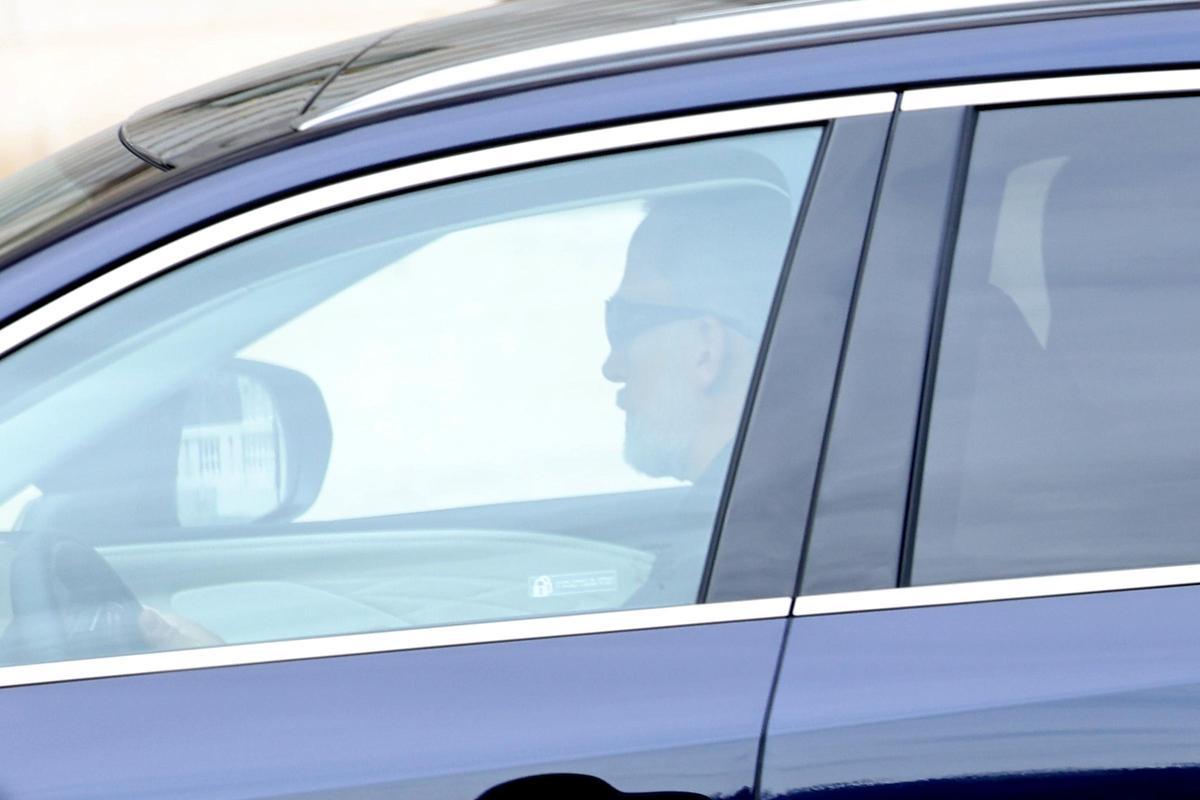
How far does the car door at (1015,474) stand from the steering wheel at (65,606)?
684 millimetres

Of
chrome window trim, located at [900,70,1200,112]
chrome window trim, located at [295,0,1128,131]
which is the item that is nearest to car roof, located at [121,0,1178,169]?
chrome window trim, located at [295,0,1128,131]

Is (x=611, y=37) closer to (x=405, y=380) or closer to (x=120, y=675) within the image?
(x=405, y=380)

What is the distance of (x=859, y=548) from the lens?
158cm

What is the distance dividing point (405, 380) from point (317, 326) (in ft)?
0.37

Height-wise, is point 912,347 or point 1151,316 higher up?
point 1151,316

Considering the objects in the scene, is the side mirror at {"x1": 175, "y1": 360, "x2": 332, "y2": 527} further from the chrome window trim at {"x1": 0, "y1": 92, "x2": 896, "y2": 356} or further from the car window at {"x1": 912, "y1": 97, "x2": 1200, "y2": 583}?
the car window at {"x1": 912, "y1": 97, "x2": 1200, "y2": 583}

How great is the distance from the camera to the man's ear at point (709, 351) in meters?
1.69

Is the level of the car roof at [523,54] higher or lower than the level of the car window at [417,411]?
higher

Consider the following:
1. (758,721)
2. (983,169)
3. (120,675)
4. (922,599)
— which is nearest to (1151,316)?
(983,169)

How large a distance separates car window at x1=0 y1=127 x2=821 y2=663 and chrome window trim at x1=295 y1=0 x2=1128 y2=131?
0.15m

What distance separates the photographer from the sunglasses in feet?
5.68

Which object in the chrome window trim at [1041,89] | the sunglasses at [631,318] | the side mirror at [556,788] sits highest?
the chrome window trim at [1041,89]

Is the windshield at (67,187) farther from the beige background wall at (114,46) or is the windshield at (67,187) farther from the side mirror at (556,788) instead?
the beige background wall at (114,46)

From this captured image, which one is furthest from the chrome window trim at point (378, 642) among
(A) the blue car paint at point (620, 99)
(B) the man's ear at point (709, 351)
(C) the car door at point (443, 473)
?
(A) the blue car paint at point (620, 99)
